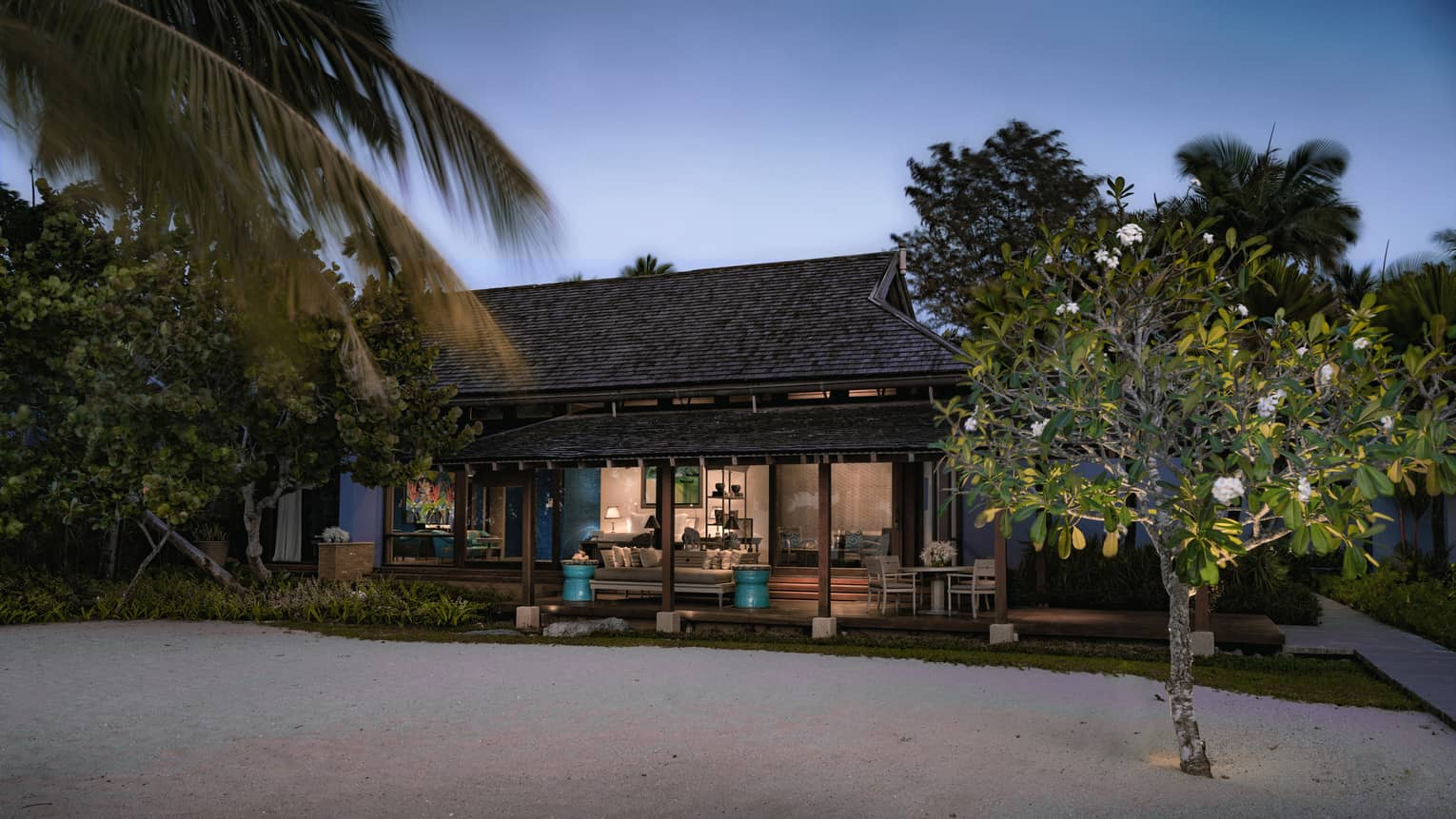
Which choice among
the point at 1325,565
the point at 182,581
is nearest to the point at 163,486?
the point at 182,581

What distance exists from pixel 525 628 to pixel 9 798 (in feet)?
30.3

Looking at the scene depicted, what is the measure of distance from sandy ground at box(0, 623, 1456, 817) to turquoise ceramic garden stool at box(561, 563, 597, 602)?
4.46m

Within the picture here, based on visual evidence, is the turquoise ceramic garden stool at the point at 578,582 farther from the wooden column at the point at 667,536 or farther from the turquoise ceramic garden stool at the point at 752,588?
the turquoise ceramic garden stool at the point at 752,588

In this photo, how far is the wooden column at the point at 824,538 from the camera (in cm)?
1434

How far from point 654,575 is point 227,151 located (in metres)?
13.5

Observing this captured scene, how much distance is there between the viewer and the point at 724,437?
15328mm

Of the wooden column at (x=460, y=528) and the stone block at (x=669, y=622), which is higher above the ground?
the wooden column at (x=460, y=528)

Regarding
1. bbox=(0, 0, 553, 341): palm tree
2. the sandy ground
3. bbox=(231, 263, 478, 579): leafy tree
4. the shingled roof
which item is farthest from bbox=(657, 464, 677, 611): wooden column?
bbox=(0, 0, 553, 341): palm tree

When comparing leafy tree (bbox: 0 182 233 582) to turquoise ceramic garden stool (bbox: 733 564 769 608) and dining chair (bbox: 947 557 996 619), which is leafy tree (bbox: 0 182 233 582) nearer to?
turquoise ceramic garden stool (bbox: 733 564 769 608)

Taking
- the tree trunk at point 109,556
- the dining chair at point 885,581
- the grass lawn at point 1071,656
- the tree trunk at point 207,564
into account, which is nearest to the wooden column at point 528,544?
the grass lawn at point 1071,656

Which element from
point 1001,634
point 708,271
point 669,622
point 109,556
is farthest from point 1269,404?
point 109,556

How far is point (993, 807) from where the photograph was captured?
6.25m

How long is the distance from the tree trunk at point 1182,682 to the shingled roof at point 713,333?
8137 millimetres

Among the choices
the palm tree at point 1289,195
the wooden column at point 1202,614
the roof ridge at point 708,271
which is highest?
the palm tree at point 1289,195
